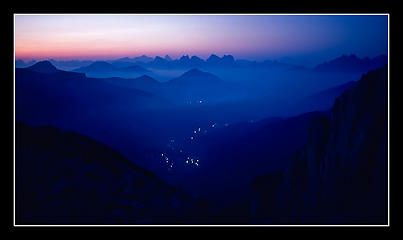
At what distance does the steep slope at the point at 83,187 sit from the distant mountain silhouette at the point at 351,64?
11.8 metres

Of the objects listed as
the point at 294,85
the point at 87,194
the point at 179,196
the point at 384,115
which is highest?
the point at 294,85

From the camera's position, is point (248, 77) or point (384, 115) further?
point (248, 77)

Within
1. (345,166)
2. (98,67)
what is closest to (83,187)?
(98,67)

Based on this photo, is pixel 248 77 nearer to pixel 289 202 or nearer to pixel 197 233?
pixel 289 202

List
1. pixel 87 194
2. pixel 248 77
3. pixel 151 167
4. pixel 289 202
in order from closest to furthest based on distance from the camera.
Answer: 1. pixel 87 194
2. pixel 289 202
3. pixel 248 77
4. pixel 151 167

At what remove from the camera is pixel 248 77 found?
18922 millimetres

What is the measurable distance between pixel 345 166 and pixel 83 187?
1403 cm

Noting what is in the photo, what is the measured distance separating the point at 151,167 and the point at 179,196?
431 centimetres

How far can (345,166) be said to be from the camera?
13.5 meters

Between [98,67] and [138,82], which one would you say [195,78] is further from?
[98,67]

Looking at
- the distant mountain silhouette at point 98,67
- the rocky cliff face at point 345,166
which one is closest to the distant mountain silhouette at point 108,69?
the distant mountain silhouette at point 98,67

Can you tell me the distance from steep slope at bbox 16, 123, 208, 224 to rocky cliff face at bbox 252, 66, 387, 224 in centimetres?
653
